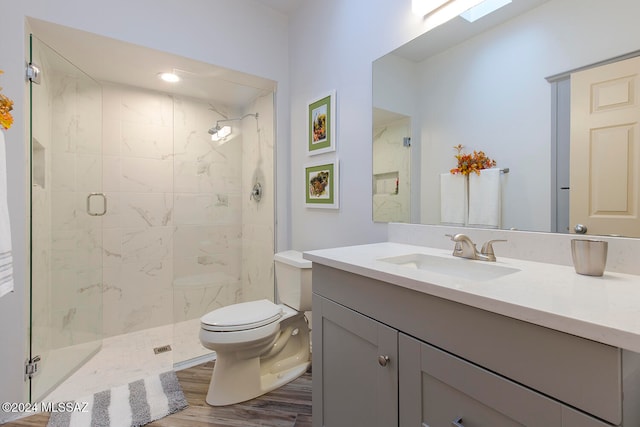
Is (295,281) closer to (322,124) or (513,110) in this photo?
(322,124)

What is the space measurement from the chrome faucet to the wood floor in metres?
1.11

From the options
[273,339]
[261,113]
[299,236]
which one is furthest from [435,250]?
[261,113]

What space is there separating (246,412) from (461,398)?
126cm

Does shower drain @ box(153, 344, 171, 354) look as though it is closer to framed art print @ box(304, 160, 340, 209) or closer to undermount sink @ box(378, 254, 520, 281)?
framed art print @ box(304, 160, 340, 209)

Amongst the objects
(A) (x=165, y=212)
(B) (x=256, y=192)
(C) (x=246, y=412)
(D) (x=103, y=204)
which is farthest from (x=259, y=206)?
(C) (x=246, y=412)

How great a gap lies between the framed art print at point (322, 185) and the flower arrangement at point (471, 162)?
2.62ft

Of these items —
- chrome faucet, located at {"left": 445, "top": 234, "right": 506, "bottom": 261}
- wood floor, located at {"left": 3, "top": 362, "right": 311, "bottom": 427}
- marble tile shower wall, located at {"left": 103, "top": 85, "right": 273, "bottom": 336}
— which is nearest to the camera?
chrome faucet, located at {"left": 445, "top": 234, "right": 506, "bottom": 261}

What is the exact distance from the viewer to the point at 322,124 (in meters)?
2.10

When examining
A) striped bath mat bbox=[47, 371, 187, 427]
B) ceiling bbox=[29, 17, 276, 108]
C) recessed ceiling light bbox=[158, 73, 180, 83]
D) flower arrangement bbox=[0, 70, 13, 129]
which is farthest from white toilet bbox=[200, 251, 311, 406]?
recessed ceiling light bbox=[158, 73, 180, 83]

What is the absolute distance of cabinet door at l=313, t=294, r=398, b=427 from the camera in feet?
3.02

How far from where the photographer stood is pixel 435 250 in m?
1.40

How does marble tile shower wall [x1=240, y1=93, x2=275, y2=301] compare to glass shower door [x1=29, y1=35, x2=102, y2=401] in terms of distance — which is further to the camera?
marble tile shower wall [x1=240, y1=93, x2=275, y2=301]

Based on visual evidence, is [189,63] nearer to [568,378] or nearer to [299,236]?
[299,236]

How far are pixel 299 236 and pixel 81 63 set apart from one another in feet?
6.50
